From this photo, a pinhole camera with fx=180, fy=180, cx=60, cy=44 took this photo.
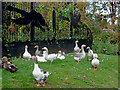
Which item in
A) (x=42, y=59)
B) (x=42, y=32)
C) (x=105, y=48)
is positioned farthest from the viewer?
(x=105, y=48)

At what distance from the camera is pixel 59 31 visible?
11180 millimetres

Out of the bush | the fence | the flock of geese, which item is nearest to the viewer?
the flock of geese

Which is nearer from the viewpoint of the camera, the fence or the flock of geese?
the flock of geese

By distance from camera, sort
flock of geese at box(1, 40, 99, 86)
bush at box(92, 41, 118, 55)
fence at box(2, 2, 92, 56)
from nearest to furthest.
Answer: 1. flock of geese at box(1, 40, 99, 86)
2. fence at box(2, 2, 92, 56)
3. bush at box(92, 41, 118, 55)

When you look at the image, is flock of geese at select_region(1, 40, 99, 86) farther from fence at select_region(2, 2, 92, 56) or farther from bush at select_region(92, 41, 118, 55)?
bush at select_region(92, 41, 118, 55)

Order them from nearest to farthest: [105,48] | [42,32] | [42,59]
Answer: [42,59] < [42,32] < [105,48]

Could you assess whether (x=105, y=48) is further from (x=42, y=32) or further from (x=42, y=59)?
(x=42, y=59)

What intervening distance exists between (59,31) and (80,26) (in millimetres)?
2645

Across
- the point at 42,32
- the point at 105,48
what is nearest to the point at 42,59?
the point at 42,32

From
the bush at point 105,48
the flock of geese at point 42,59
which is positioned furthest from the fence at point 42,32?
the flock of geese at point 42,59

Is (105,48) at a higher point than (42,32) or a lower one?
lower

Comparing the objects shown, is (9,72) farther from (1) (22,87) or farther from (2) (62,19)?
(2) (62,19)

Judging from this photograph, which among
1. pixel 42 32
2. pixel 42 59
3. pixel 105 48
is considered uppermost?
pixel 42 32

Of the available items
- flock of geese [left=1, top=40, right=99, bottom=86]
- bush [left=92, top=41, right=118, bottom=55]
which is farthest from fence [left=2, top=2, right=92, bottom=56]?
flock of geese [left=1, top=40, right=99, bottom=86]
